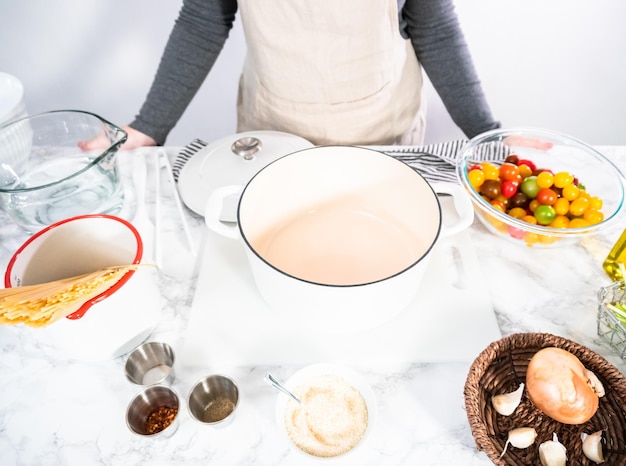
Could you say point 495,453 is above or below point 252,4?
below

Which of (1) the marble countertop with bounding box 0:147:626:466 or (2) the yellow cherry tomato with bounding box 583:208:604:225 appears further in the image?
(2) the yellow cherry tomato with bounding box 583:208:604:225

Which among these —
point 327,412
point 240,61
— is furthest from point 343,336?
point 240,61

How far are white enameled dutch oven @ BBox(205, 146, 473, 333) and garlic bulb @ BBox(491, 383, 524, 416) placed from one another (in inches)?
6.1

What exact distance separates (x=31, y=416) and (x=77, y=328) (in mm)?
131

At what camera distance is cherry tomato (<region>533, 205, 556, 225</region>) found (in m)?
0.79

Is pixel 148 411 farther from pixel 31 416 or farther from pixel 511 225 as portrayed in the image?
pixel 511 225

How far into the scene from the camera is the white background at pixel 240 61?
150 cm

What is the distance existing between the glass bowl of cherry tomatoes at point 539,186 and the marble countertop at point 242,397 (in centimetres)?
6

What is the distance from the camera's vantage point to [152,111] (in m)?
1.02

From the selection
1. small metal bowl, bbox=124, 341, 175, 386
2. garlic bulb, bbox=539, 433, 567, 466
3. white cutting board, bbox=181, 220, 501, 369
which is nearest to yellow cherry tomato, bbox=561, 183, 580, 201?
white cutting board, bbox=181, 220, 501, 369

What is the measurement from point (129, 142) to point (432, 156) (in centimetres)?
61

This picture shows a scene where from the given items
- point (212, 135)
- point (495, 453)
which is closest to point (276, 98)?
point (495, 453)

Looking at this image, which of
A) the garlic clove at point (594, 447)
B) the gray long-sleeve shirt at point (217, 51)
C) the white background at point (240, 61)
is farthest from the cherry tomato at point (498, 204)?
the white background at point (240, 61)

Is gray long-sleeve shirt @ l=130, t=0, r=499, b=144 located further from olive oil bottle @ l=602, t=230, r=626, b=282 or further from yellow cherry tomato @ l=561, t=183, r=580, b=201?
olive oil bottle @ l=602, t=230, r=626, b=282
